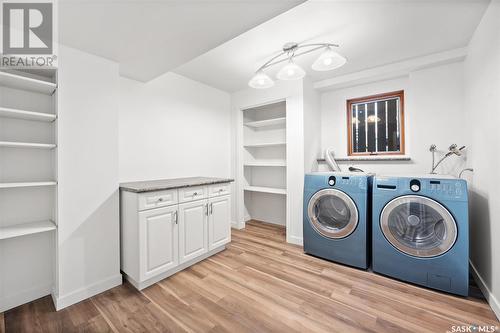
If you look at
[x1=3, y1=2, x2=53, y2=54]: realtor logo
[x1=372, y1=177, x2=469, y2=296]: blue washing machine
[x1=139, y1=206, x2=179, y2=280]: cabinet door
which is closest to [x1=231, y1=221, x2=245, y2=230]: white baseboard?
[x1=139, y1=206, x2=179, y2=280]: cabinet door

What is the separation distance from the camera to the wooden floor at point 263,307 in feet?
4.66

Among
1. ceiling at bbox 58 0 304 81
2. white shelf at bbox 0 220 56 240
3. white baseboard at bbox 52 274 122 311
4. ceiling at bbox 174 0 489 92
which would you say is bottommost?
white baseboard at bbox 52 274 122 311

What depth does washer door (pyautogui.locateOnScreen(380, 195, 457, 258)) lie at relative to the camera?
1.75 metres

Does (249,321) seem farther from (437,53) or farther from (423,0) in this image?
(437,53)

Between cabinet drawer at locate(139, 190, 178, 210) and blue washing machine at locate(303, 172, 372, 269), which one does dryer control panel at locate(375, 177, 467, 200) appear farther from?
cabinet drawer at locate(139, 190, 178, 210)

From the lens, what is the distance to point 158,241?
193 cm

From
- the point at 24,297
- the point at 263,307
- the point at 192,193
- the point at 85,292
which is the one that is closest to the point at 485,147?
the point at 263,307

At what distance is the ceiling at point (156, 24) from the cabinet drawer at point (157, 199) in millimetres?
1259

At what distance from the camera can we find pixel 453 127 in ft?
7.71

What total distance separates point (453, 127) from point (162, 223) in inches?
131

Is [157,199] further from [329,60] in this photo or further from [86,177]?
[329,60]

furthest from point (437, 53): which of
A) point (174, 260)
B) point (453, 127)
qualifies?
point (174, 260)

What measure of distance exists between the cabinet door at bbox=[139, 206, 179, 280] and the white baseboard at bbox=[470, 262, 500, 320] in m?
2.59

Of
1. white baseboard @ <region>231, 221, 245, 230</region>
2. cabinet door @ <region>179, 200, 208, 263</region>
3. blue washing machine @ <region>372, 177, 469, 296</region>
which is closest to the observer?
blue washing machine @ <region>372, 177, 469, 296</region>
